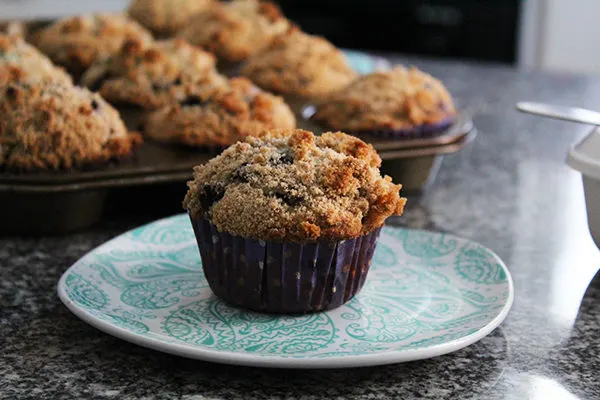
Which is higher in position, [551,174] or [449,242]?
[449,242]

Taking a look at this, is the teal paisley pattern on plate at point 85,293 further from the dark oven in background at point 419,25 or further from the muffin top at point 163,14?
the dark oven in background at point 419,25

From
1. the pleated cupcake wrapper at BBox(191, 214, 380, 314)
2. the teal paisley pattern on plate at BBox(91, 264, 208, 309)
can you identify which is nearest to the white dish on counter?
the pleated cupcake wrapper at BBox(191, 214, 380, 314)

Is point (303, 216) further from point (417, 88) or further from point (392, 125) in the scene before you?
point (417, 88)

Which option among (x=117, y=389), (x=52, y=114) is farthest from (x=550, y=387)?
(x=52, y=114)

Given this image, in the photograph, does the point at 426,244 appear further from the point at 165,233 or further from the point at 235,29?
the point at 235,29

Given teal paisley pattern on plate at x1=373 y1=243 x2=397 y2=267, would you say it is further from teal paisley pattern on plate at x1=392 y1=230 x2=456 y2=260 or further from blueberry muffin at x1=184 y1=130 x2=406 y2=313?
blueberry muffin at x1=184 y1=130 x2=406 y2=313

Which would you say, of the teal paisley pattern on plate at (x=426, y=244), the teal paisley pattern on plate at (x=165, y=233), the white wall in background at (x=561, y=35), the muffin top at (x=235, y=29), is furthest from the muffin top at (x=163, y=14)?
the white wall in background at (x=561, y=35)
